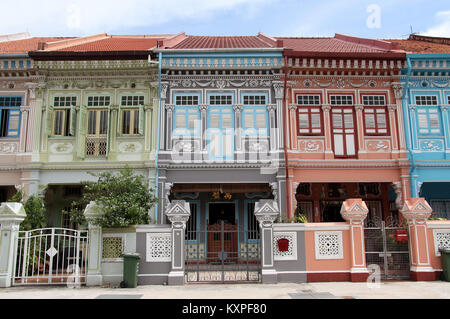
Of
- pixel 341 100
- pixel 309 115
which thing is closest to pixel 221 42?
pixel 309 115

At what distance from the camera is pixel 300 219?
13.0m

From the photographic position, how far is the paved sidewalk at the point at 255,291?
9.23m

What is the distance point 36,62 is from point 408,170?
14207 mm

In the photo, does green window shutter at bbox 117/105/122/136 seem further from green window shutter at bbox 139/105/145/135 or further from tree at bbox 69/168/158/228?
tree at bbox 69/168/158/228

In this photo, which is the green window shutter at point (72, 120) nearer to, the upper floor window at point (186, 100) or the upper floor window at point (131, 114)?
the upper floor window at point (131, 114)

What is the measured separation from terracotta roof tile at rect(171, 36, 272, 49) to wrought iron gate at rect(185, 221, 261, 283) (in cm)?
711

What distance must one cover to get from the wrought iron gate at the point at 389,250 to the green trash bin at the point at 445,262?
864mm

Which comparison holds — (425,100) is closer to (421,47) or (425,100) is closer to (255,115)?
(421,47)

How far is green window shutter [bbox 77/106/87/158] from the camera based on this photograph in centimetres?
1502

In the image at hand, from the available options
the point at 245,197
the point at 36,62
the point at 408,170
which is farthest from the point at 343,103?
the point at 36,62

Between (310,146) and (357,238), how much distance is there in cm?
492

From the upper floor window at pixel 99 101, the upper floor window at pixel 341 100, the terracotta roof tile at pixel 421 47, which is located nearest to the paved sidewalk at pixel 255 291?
the upper floor window at pixel 341 100

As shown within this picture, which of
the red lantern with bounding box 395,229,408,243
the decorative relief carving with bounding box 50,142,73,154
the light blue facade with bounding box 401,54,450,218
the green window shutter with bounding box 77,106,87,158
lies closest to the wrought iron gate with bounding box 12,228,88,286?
the green window shutter with bounding box 77,106,87,158

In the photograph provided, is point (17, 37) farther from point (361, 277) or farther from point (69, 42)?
point (361, 277)
